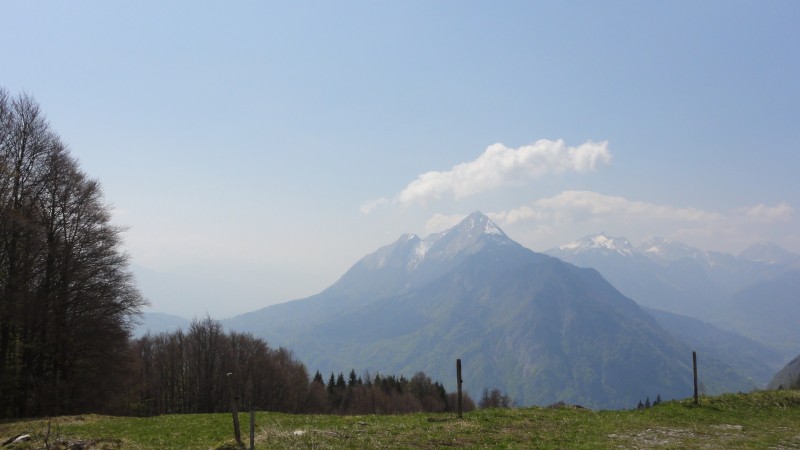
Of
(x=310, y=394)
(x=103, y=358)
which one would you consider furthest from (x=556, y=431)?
(x=310, y=394)

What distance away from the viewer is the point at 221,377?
9919 centimetres

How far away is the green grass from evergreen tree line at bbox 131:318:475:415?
184 feet

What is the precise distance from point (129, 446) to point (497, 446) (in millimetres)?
15258

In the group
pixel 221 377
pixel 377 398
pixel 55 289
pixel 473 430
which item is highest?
pixel 55 289

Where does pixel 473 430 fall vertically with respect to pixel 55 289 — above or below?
below

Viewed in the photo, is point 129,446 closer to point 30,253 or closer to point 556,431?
point 556,431

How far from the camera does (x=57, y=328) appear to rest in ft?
129

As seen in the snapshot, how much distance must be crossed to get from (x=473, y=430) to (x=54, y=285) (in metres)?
35.2

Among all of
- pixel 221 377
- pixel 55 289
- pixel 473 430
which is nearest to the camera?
pixel 473 430

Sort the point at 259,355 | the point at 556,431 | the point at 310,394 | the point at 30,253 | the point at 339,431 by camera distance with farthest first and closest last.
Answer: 1. the point at 310,394
2. the point at 259,355
3. the point at 30,253
4. the point at 556,431
5. the point at 339,431

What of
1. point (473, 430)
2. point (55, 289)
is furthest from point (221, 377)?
point (473, 430)

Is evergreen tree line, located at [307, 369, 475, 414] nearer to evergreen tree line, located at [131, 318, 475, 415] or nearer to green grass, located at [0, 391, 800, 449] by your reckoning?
evergreen tree line, located at [131, 318, 475, 415]

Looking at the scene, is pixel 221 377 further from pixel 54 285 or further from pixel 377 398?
pixel 54 285

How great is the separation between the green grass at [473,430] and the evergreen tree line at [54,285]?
31.6ft
